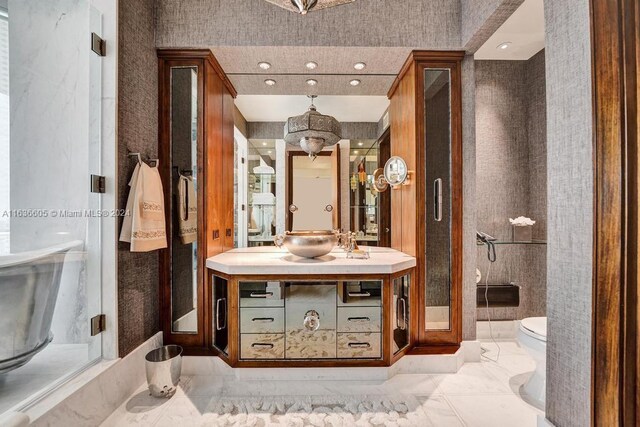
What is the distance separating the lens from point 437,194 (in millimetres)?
2205

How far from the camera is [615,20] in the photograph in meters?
1.00

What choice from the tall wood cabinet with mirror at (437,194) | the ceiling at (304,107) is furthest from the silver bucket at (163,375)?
the ceiling at (304,107)

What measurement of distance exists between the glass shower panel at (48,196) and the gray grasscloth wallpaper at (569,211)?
2347mm

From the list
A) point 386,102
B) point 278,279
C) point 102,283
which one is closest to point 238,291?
point 278,279

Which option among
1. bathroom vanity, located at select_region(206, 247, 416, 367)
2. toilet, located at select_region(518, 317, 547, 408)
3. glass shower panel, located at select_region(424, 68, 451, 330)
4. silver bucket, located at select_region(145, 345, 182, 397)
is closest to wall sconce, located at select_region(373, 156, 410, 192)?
glass shower panel, located at select_region(424, 68, 451, 330)

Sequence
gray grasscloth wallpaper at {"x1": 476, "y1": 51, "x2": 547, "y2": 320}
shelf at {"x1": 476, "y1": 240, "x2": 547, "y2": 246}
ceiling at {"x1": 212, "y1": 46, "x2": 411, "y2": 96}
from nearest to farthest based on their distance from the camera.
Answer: ceiling at {"x1": 212, "y1": 46, "x2": 411, "y2": 96}, shelf at {"x1": 476, "y1": 240, "x2": 547, "y2": 246}, gray grasscloth wallpaper at {"x1": 476, "y1": 51, "x2": 547, "y2": 320}

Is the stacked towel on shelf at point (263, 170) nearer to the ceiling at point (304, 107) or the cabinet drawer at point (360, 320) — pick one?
the ceiling at point (304, 107)

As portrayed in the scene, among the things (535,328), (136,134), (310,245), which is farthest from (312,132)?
(535,328)

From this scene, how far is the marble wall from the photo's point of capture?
1.42 meters

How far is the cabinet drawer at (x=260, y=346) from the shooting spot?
196 cm

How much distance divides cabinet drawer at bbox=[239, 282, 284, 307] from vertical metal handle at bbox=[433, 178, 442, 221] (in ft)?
4.24

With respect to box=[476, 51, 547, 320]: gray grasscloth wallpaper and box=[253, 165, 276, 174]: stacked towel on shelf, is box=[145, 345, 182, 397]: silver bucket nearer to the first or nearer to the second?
box=[253, 165, 276, 174]: stacked towel on shelf

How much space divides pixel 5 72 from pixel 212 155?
3.78ft

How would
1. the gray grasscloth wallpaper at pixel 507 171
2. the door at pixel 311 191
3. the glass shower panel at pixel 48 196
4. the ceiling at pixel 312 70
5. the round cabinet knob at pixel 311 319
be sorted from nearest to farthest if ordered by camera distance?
the glass shower panel at pixel 48 196 < the round cabinet knob at pixel 311 319 < the ceiling at pixel 312 70 < the gray grasscloth wallpaper at pixel 507 171 < the door at pixel 311 191
